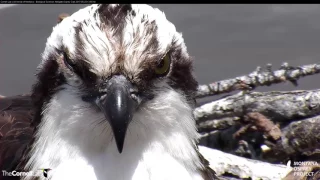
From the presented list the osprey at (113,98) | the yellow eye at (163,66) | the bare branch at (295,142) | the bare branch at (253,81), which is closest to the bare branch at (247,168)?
the bare branch at (295,142)

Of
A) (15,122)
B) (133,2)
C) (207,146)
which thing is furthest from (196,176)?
(207,146)

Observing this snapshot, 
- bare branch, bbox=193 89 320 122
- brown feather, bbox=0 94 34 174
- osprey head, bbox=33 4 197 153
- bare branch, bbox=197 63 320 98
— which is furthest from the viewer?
bare branch, bbox=197 63 320 98

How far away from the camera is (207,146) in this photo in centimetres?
421

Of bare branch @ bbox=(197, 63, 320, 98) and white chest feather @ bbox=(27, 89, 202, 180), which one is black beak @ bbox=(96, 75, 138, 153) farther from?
bare branch @ bbox=(197, 63, 320, 98)

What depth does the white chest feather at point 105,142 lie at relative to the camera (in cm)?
222

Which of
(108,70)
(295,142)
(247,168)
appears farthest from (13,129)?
(295,142)

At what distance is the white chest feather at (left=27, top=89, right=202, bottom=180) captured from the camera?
2.22 meters

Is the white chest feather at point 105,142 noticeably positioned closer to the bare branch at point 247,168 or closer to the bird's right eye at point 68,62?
the bird's right eye at point 68,62

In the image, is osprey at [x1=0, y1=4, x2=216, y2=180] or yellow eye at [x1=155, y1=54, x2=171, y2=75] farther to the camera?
yellow eye at [x1=155, y1=54, x2=171, y2=75]

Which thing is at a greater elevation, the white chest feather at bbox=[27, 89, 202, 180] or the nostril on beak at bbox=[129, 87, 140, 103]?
the nostril on beak at bbox=[129, 87, 140, 103]

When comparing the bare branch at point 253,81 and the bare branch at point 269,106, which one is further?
the bare branch at point 253,81

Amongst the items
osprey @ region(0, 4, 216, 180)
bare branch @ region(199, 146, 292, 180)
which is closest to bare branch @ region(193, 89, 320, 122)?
bare branch @ region(199, 146, 292, 180)

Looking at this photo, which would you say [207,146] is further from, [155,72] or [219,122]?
[155,72]

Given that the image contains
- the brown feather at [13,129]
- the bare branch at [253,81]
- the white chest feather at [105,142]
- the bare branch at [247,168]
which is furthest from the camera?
the bare branch at [253,81]
